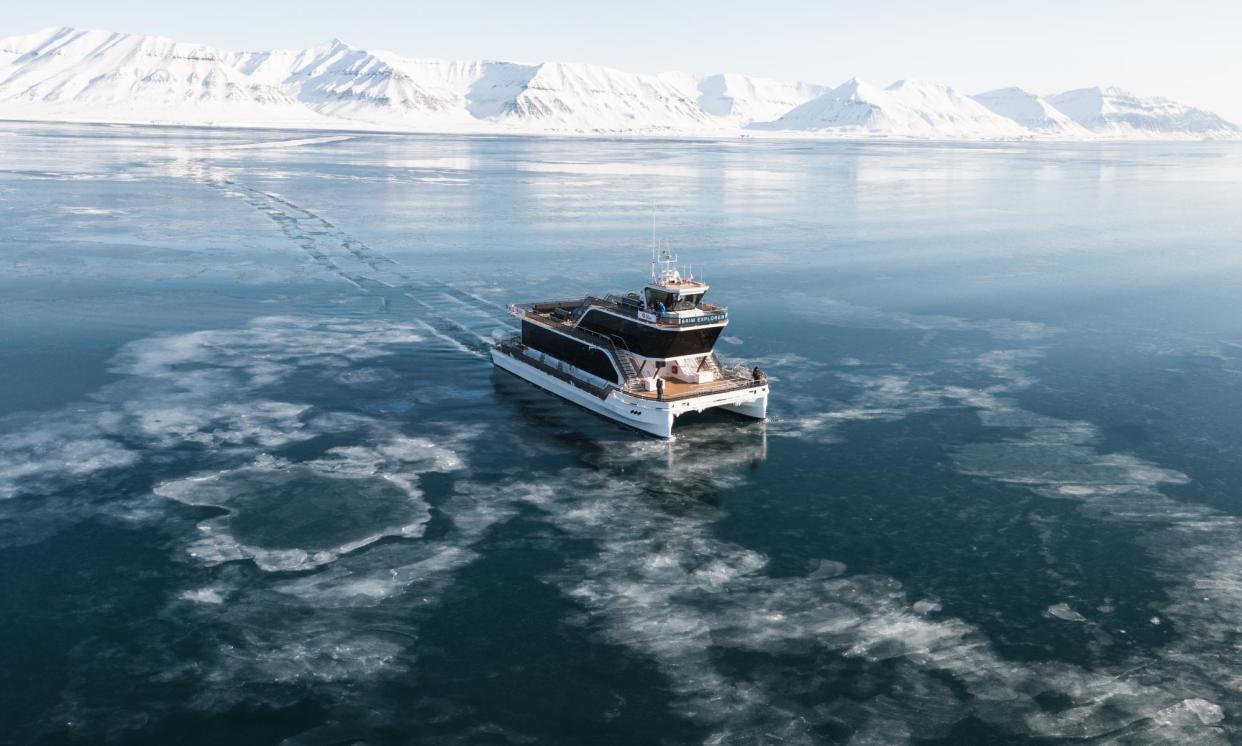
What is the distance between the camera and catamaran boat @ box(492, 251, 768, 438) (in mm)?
55062

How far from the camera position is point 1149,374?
65688 millimetres

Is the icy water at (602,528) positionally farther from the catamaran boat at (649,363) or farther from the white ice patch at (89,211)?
the white ice patch at (89,211)

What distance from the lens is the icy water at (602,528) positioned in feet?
99.5

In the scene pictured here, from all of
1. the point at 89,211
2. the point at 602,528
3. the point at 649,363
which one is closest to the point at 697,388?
the point at 649,363

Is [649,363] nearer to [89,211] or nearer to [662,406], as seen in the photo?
[662,406]

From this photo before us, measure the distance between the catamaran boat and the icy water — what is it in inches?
62.7

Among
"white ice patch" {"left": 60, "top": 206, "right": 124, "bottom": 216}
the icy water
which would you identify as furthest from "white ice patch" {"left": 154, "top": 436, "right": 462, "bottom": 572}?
"white ice patch" {"left": 60, "top": 206, "right": 124, "bottom": 216}

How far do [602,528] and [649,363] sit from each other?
1759cm

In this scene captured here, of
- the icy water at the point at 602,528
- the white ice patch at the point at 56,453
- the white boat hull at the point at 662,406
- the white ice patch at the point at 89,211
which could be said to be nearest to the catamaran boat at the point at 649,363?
the white boat hull at the point at 662,406

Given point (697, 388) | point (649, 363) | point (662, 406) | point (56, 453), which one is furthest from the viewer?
point (649, 363)

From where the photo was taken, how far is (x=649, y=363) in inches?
2307

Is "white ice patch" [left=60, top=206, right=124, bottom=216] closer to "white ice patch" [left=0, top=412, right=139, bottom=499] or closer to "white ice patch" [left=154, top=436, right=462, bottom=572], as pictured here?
"white ice patch" [left=0, top=412, right=139, bottom=499]

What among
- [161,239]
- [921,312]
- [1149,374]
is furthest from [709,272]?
[161,239]

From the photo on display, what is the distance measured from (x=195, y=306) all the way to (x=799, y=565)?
2387 inches
